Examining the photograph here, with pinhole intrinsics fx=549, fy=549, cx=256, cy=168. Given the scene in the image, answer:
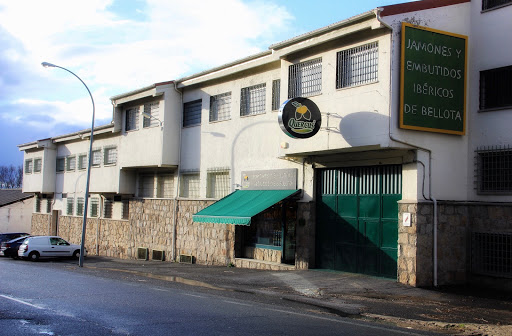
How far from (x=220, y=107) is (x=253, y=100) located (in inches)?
82.5

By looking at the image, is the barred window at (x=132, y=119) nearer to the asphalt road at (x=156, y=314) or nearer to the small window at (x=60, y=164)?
the small window at (x=60, y=164)

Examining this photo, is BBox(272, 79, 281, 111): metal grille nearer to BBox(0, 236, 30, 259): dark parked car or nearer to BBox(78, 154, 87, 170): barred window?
BBox(78, 154, 87, 170): barred window

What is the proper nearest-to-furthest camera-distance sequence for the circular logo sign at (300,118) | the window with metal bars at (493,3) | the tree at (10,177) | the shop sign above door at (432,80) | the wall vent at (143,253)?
the shop sign above door at (432,80), the window with metal bars at (493,3), the circular logo sign at (300,118), the wall vent at (143,253), the tree at (10,177)

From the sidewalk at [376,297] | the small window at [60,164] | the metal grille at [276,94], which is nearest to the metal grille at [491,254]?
the sidewalk at [376,297]

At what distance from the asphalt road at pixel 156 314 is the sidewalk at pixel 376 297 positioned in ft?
3.12

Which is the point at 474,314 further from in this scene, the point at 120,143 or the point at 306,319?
the point at 120,143

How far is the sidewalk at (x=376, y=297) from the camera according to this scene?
10.3 m

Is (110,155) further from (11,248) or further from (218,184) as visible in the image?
(218,184)

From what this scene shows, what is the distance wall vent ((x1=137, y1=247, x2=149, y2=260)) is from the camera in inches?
1017

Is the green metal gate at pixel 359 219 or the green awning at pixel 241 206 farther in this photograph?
the green awning at pixel 241 206

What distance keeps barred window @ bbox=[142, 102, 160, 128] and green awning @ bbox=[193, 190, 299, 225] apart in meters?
6.41

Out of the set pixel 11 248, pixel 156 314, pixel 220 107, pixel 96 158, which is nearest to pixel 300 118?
pixel 220 107

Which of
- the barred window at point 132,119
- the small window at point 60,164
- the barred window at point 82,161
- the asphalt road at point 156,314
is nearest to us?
the asphalt road at point 156,314

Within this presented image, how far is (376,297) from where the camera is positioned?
13031mm
